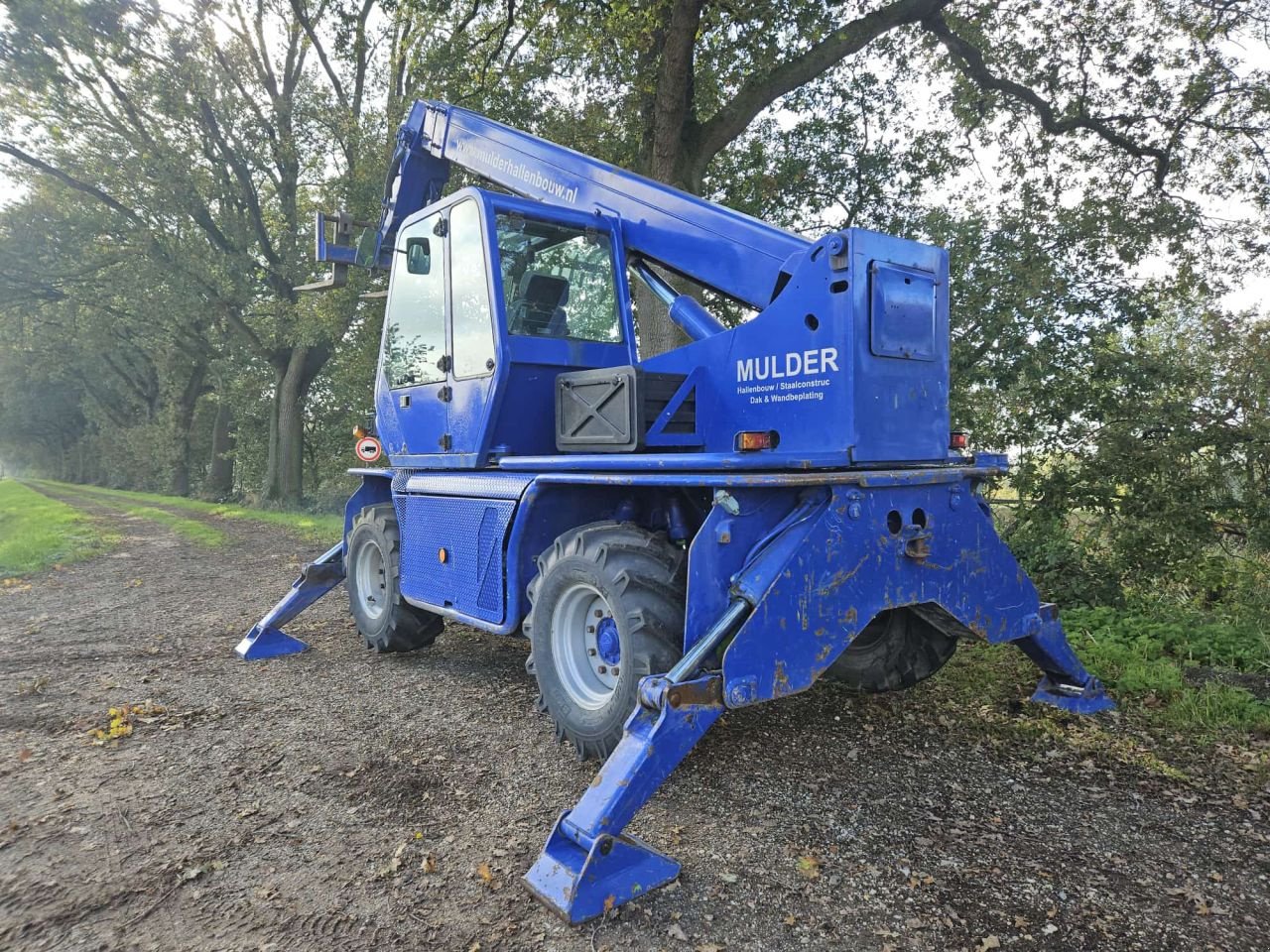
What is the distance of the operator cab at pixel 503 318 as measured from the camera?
4.80 m

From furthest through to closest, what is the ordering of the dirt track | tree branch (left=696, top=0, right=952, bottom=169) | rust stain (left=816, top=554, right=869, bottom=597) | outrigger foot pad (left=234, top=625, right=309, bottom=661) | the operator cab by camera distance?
1. tree branch (left=696, top=0, right=952, bottom=169)
2. outrigger foot pad (left=234, top=625, right=309, bottom=661)
3. the operator cab
4. rust stain (left=816, top=554, right=869, bottom=597)
5. the dirt track

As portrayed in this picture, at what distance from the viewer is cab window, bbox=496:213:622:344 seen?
4871mm

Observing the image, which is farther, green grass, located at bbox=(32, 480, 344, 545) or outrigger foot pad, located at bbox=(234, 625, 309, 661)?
green grass, located at bbox=(32, 480, 344, 545)

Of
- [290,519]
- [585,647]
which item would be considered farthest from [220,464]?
[585,647]

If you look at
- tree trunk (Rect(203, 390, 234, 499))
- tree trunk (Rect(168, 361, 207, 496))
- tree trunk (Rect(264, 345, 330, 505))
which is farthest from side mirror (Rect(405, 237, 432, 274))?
tree trunk (Rect(168, 361, 207, 496))

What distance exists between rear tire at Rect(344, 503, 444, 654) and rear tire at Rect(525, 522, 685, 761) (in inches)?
76.5

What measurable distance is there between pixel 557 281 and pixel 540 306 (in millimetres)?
217

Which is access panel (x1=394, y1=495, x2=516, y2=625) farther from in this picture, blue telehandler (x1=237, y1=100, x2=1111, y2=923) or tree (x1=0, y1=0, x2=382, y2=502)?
tree (x1=0, y1=0, x2=382, y2=502)

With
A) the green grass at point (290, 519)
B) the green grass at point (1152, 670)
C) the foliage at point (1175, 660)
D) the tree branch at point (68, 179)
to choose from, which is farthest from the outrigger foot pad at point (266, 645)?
the tree branch at point (68, 179)

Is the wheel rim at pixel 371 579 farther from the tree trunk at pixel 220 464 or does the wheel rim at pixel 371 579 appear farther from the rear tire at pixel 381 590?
the tree trunk at pixel 220 464

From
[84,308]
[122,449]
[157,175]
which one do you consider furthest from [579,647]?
[122,449]

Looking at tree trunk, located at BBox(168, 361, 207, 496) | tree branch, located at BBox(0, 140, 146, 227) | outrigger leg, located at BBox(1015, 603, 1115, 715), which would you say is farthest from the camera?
tree trunk, located at BBox(168, 361, 207, 496)

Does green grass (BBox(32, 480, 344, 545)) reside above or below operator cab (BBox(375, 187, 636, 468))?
below

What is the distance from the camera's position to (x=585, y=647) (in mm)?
3980
